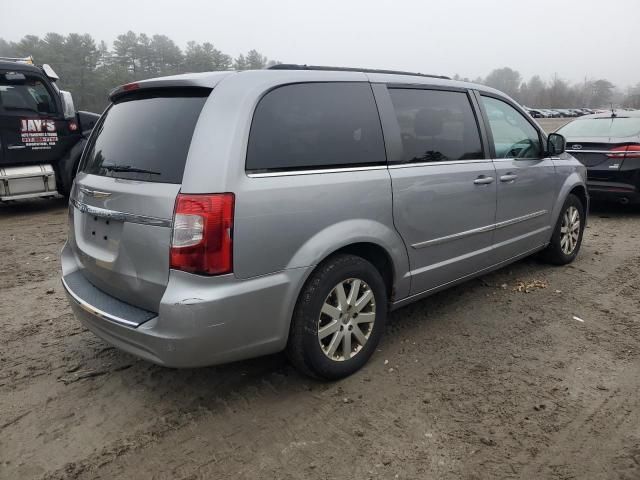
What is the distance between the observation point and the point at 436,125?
11.8 ft

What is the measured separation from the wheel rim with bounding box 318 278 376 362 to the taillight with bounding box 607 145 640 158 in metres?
5.90

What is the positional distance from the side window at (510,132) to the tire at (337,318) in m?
1.80

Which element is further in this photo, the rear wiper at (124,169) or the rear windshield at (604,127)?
the rear windshield at (604,127)

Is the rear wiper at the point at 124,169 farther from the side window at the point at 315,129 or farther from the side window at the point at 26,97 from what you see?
the side window at the point at 26,97

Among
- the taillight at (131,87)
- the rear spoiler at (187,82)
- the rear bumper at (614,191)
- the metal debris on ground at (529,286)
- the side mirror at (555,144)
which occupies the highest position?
the rear spoiler at (187,82)

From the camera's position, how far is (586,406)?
2795 mm

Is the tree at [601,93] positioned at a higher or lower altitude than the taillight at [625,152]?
higher

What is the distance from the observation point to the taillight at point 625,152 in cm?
716

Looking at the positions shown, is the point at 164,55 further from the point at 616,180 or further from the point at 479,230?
the point at 479,230

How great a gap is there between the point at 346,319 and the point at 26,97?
24.9 feet

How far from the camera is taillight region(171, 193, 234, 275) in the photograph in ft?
7.79

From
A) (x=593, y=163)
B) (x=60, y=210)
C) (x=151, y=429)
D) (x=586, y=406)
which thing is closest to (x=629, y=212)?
(x=593, y=163)

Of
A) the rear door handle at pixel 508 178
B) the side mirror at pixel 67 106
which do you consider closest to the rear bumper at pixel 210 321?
the rear door handle at pixel 508 178

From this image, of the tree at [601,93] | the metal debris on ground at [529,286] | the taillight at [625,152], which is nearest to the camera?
the metal debris on ground at [529,286]
